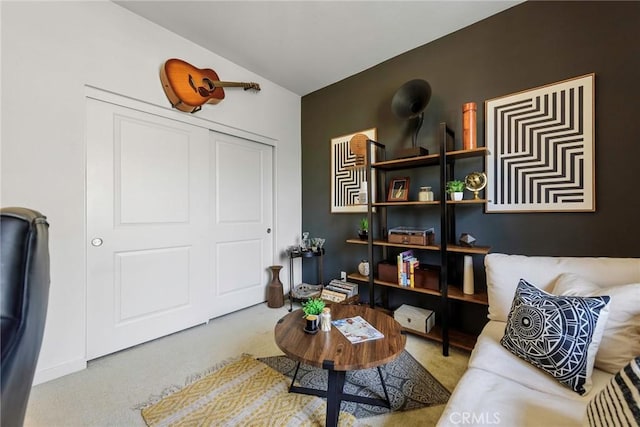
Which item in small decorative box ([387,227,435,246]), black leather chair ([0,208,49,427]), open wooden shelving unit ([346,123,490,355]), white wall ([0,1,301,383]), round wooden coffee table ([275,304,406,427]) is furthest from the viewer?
small decorative box ([387,227,435,246])

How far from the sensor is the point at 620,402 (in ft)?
2.20

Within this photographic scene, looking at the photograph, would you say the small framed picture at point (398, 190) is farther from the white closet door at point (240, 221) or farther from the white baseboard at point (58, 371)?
the white baseboard at point (58, 371)

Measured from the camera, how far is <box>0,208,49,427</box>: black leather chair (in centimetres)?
48

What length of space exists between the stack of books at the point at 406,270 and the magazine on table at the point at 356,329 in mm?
771

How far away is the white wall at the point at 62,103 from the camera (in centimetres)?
160

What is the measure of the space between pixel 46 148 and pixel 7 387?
1.89m

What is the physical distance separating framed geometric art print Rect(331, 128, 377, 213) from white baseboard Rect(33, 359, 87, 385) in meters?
2.52

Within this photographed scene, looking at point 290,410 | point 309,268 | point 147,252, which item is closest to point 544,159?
point 290,410

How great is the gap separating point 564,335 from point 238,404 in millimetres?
1622

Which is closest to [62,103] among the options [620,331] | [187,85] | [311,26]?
[187,85]

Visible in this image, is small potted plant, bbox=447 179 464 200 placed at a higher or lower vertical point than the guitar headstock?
lower

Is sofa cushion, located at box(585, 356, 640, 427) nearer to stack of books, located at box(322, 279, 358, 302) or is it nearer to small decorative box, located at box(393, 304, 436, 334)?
small decorative box, located at box(393, 304, 436, 334)

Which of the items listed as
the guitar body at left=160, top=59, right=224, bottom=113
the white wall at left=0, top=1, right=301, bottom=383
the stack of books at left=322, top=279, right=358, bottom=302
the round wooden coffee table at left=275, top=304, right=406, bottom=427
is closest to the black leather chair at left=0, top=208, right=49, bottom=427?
the round wooden coffee table at left=275, top=304, right=406, bottom=427

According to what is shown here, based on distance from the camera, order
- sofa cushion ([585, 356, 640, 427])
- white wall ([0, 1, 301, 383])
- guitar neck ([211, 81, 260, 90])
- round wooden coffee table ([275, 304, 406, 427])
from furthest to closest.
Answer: guitar neck ([211, 81, 260, 90])
white wall ([0, 1, 301, 383])
round wooden coffee table ([275, 304, 406, 427])
sofa cushion ([585, 356, 640, 427])
